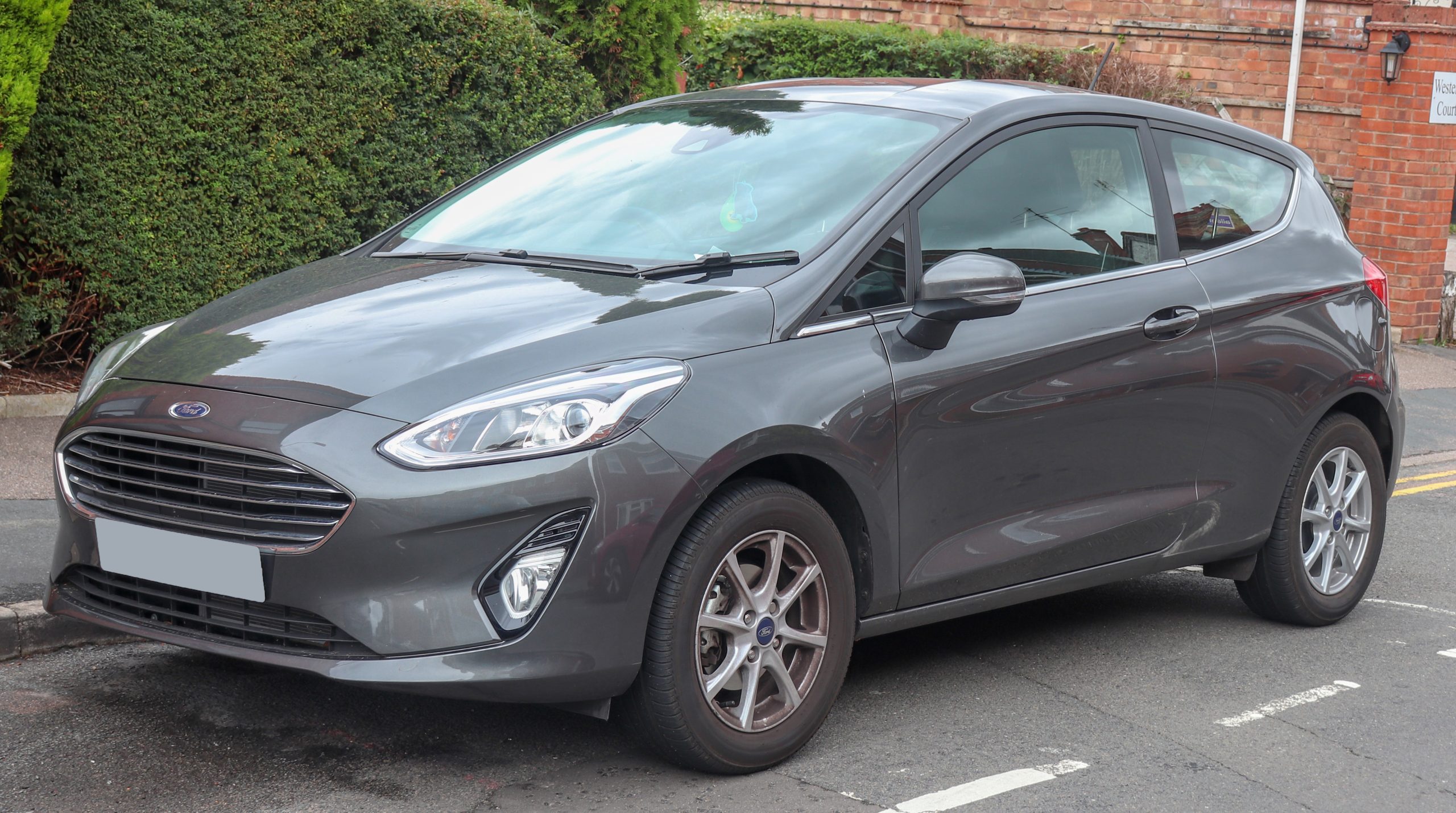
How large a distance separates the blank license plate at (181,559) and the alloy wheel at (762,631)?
1.04 m

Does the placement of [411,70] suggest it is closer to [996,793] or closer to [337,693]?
[337,693]

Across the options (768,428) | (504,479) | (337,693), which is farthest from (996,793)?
(337,693)

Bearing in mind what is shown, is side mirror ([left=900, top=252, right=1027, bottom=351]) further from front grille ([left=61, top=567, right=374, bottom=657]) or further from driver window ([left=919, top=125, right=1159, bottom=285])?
front grille ([left=61, top=567, right=374, bottom=657])

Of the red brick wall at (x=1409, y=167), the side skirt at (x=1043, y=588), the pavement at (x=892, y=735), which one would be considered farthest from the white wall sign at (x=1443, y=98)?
the side skirt at (x=1043, y=588)

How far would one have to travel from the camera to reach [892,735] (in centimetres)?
427

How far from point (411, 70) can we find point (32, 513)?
12.6 feet

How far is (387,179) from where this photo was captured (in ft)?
29.1

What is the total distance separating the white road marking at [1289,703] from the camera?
4.54 metres

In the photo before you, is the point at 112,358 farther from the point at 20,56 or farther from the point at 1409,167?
the point at 1409,167

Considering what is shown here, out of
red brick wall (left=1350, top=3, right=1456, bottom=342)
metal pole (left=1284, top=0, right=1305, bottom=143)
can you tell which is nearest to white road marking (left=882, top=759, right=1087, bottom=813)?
red brick wall (left=1350, top=3, right=1456, bottom=342)

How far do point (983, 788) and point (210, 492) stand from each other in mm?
2026

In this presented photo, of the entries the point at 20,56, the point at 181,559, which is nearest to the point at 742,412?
the point at 181,559

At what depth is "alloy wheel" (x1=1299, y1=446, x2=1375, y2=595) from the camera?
18.2 ft

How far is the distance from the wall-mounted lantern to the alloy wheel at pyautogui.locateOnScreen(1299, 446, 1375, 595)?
451 inches
